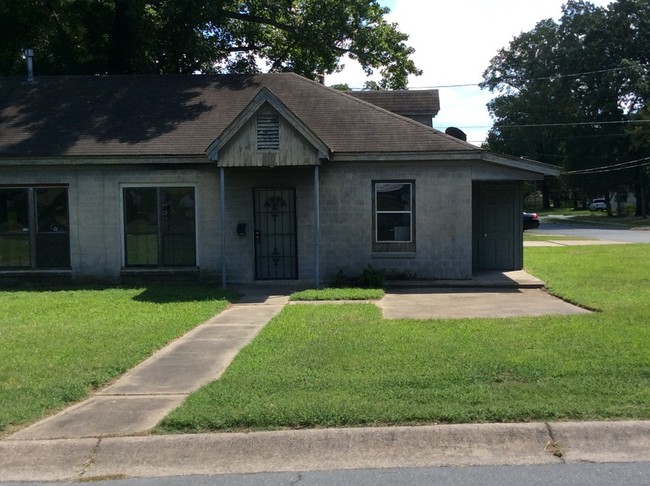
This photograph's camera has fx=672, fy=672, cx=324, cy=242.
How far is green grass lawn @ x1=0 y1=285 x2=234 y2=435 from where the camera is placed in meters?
6.62

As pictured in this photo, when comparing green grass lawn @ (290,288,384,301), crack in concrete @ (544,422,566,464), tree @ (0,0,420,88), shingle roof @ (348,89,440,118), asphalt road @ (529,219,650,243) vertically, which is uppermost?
tree @ (0,0,420,88)

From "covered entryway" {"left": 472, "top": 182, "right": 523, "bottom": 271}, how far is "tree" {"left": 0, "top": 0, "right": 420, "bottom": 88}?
32.1ft

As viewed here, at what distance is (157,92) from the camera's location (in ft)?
61.5

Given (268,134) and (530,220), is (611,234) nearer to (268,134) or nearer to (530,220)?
(530,220)

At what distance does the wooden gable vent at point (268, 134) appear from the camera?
14164 mm

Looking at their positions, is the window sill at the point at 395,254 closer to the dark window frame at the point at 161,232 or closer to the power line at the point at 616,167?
the dark window frame at the point at 161,232

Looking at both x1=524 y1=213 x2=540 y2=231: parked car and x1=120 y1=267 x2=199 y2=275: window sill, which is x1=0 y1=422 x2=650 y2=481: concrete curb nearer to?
x1=120 y1=267 x2=199 y2=275: window sill

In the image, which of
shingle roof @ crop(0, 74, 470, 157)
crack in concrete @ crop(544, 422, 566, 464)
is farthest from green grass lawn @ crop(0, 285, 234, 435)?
crack in concrete @ crop(544, 422, 566, 464)

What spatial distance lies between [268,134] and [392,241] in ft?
12.5

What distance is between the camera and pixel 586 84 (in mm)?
59469

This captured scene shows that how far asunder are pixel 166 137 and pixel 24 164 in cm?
324

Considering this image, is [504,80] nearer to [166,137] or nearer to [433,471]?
[166,137]

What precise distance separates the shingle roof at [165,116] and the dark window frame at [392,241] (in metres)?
0.80

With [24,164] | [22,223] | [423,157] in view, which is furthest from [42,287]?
[423,157]
